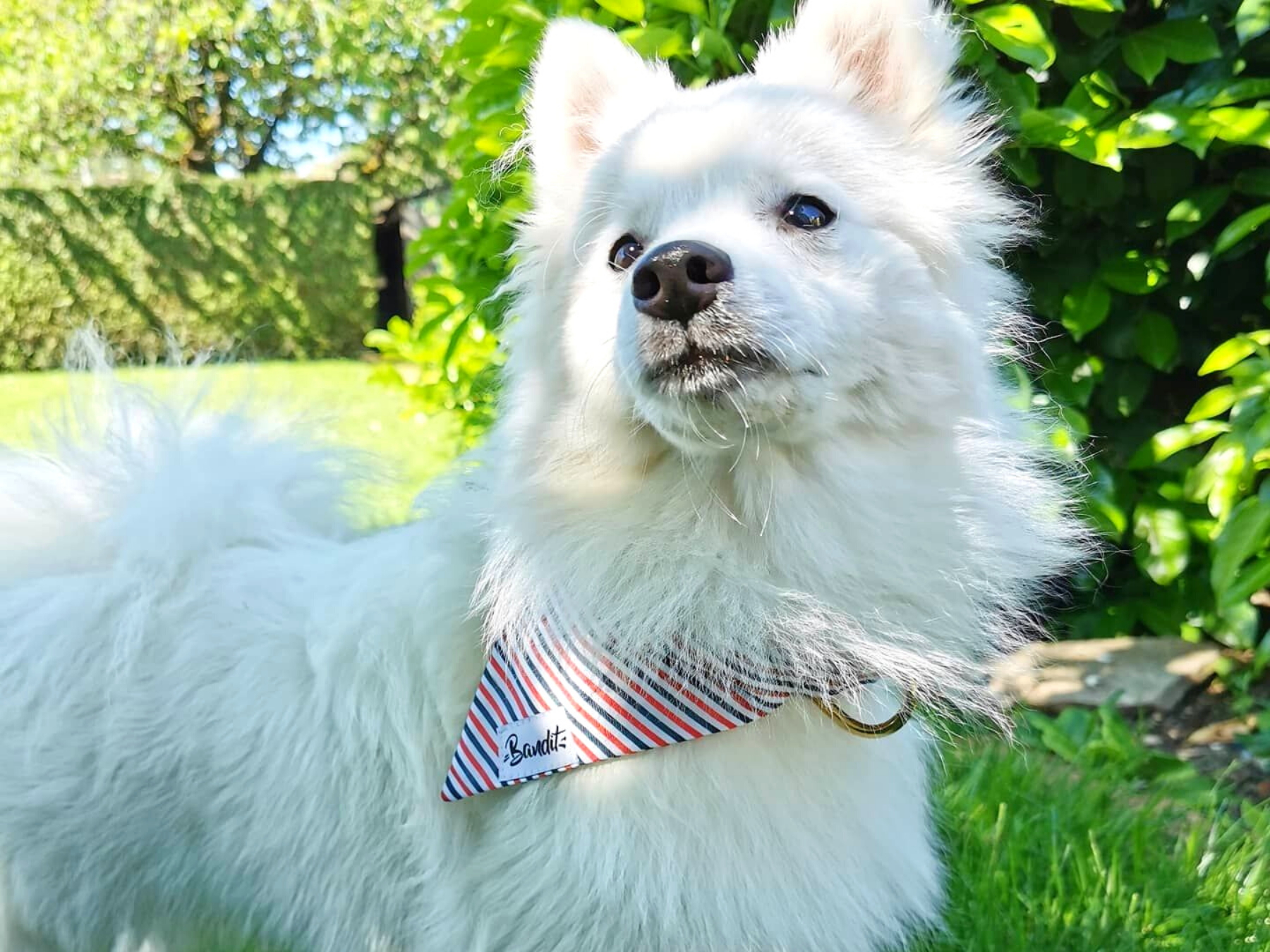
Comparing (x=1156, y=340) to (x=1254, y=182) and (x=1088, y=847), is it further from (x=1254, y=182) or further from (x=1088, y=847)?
(x=1088, y=847)

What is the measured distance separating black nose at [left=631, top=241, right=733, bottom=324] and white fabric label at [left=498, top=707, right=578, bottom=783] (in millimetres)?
786

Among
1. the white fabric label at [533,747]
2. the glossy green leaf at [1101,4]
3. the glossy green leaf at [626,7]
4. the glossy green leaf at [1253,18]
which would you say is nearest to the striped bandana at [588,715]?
the white fabric label at [533,747]

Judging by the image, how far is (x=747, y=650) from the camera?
6.36 feet

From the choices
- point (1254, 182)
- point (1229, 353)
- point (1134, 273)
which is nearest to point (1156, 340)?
point (1134, 273)

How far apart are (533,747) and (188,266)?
17321mm

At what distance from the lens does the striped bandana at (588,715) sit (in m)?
1.89

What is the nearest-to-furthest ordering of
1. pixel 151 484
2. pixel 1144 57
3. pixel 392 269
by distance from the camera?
pixel 151 484 → pixel 1144 57 → pixel 392 269

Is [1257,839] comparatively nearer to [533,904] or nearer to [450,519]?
[533,904]

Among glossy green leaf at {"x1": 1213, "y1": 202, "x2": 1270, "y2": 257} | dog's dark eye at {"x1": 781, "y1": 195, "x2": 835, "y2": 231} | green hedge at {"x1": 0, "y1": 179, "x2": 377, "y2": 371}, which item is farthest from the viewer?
green hedge at {"x1": 0, "y1": 179, "x2": 377, "y2": 371}

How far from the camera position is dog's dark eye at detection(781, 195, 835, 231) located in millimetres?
2061

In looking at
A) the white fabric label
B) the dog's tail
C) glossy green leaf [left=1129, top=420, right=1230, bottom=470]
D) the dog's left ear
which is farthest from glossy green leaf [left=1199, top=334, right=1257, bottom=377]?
the dog's tail

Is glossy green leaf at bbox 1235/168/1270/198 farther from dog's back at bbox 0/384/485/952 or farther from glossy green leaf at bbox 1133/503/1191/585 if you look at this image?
dog's back at bbox 0/384/485/952

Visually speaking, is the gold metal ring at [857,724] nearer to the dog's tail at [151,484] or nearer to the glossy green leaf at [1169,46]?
the dog's tail at [151,484]

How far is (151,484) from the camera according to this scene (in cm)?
238
